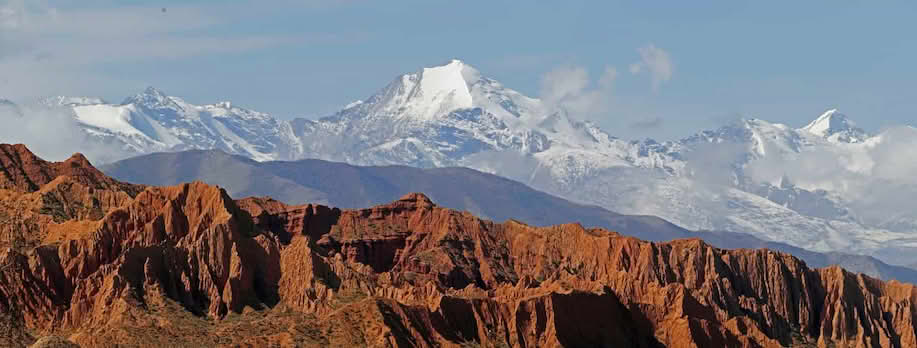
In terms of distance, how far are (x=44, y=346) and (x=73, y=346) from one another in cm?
870

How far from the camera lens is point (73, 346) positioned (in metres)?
190

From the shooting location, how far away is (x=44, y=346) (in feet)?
595
